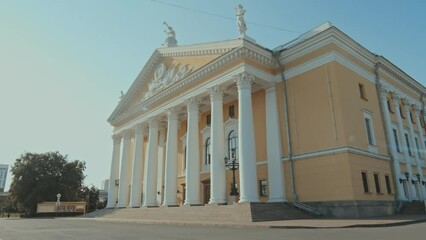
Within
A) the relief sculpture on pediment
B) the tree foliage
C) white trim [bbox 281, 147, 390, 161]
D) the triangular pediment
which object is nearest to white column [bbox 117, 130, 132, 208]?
the triangular pediment

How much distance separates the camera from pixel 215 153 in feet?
63.6

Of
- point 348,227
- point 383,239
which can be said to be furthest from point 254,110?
point 383,239

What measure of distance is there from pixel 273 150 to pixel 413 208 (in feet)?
28.9

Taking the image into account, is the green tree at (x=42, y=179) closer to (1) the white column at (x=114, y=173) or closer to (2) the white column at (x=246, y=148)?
(1) the white column at (x=114, y=173)

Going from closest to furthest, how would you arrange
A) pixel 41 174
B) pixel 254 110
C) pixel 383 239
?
pixel 383 239 < pixel 254 110 < pixel 41 174

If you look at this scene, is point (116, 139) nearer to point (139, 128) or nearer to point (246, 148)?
point (139, 128)

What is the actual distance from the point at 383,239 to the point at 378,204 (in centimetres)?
1116

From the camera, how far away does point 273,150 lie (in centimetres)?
2030

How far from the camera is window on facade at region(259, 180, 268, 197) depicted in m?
20.9

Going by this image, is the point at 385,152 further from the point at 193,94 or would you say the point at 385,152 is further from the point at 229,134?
the point at 193,94

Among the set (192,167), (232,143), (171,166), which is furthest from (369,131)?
(171,166)

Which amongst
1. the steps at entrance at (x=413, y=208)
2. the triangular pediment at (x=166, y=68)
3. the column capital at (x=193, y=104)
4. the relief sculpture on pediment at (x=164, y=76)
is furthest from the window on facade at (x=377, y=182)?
the relief sculpture on pediment at (x=164, y=76)

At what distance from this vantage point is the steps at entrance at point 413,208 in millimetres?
18819

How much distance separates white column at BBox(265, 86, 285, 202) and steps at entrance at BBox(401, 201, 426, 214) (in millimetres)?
7149
